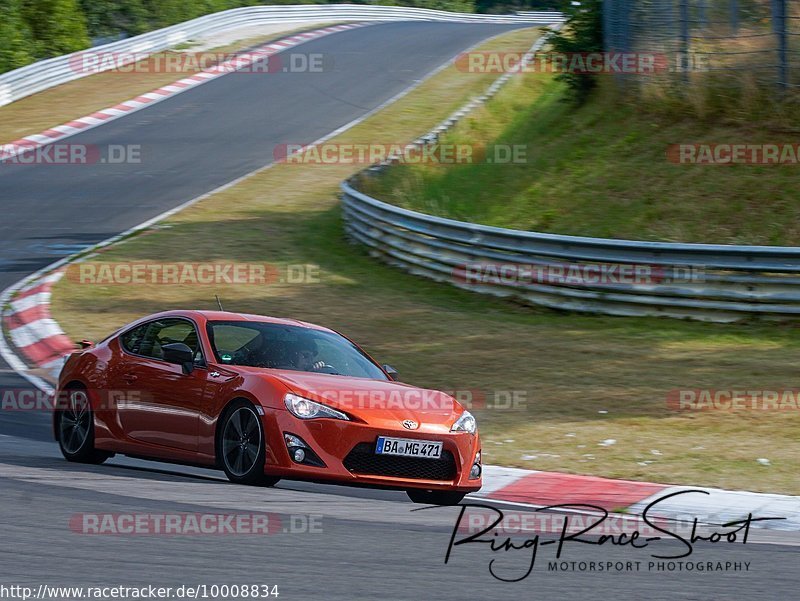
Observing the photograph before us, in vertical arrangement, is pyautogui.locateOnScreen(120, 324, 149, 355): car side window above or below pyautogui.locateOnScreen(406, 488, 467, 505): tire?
above

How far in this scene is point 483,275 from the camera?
18031 millimetres

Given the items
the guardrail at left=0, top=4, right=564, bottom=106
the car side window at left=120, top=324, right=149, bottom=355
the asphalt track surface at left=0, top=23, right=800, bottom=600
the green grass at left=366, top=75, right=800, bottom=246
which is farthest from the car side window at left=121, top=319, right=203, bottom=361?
the guardrail at left=0, top=4, right=564, bottom=106

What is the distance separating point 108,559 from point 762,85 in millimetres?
16158

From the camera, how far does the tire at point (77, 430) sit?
31.1 feet

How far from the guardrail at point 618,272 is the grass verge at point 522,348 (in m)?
0.26

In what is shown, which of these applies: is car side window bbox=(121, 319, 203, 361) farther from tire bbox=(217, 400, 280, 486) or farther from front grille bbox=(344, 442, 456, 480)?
front grille bbox=(344, 442, 456, 480)

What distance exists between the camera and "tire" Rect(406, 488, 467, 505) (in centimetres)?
850

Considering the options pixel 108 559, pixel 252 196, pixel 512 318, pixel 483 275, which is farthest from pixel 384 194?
pixel 108 559

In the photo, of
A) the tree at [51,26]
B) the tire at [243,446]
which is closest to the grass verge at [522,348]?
the tire at [243,446]

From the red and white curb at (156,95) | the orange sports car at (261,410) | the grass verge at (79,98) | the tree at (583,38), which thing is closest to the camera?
the orange sports car at (261,410)

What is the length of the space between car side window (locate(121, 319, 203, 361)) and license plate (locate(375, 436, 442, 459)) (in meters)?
1.89

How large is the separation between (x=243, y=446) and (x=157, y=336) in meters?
1.69

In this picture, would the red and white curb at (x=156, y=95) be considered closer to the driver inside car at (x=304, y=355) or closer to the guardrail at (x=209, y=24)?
the guardrail at (x=209, y=24)

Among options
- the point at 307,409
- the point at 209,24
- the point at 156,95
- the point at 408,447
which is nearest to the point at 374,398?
the point at 408,447
